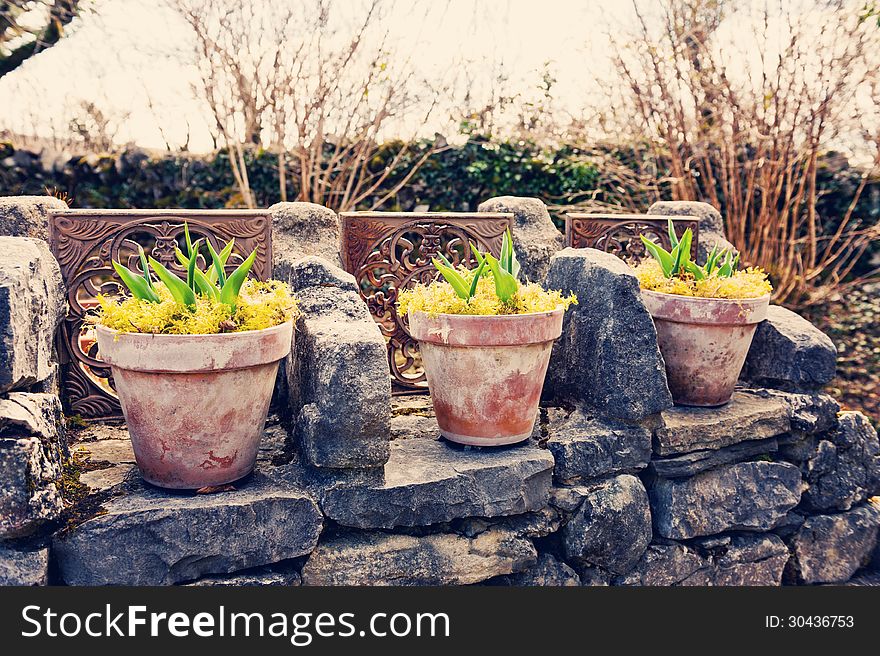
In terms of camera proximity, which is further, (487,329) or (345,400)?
(487,329)

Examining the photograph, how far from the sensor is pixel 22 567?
7.24 ft

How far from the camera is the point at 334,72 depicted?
610 cm

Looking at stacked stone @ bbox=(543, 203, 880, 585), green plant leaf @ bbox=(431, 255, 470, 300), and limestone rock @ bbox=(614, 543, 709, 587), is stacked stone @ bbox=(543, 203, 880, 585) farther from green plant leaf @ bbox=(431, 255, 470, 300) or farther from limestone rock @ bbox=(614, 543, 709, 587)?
green plant leaf @ bbox=(431, 255, 470, 300)

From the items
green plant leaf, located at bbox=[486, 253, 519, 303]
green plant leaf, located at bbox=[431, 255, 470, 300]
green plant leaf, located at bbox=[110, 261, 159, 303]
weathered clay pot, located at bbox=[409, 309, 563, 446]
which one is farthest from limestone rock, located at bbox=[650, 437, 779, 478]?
green plant leaf, located at bbox=[110, 261, 159, 303]

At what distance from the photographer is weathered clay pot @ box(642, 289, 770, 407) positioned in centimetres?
329

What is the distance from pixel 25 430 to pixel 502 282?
5.55 ft

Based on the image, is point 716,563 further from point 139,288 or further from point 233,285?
point 139,288

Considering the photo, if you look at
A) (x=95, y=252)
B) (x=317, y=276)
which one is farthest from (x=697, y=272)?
(x=95, y=252)

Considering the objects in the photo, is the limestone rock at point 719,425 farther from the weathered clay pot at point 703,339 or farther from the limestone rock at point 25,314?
the limestone rock at point 25,314

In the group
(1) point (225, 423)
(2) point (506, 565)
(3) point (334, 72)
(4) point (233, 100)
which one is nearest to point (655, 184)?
(3) point (334, 72)

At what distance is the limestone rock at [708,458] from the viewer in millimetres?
3174

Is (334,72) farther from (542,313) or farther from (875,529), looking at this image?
(875,529)

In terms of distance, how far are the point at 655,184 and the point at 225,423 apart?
5.49 metres

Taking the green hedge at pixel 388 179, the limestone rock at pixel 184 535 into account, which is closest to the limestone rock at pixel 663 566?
the limestone rock at pixel 184 535
